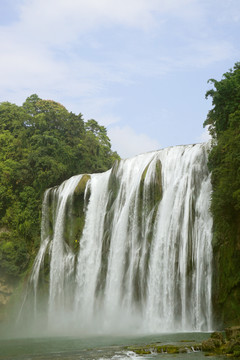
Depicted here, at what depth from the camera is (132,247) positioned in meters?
29.7

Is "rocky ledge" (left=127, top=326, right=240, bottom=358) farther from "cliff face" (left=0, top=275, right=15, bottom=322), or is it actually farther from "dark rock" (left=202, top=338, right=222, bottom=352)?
"cliff face" (left=0, top=275, right=15, bottom=322)

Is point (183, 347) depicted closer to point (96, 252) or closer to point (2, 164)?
point (96, 252)

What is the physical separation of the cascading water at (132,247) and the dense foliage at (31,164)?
2.26 meters

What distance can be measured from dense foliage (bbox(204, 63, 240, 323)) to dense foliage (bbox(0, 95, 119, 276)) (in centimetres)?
1834

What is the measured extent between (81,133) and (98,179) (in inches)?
406

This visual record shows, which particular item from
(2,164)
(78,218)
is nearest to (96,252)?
(78,218)

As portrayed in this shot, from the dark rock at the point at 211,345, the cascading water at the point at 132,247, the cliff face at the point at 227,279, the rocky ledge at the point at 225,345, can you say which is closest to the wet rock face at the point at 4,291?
the cascading water at the point at 132,247

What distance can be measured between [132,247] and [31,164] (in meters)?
16.0

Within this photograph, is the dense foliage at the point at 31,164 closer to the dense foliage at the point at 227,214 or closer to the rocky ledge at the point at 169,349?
the dense foliage at the point at 227,214

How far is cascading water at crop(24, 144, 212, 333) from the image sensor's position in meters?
25.1

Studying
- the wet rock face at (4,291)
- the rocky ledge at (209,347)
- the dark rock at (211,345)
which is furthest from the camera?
the wet rock face at (4,291)

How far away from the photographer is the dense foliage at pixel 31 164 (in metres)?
39.5

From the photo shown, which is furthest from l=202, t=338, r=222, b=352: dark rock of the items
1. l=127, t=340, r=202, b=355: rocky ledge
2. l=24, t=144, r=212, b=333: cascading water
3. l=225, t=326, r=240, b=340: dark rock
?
l=24, t=144, r=212, b=333: cascading water

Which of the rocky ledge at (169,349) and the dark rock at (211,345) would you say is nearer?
the dark rock at (211,345)
